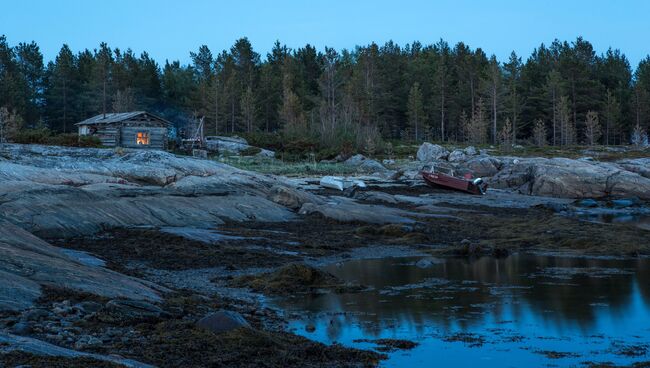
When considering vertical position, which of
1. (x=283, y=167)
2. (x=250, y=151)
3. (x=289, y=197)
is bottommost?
(x=289, y=197)

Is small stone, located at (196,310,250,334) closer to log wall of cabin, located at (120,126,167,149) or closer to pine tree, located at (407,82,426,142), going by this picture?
log wall of cabin, located at (120,126,167,149)

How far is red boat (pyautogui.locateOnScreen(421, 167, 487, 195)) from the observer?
4334cm

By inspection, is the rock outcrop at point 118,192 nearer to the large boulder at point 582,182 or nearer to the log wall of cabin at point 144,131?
the log wall of cabin at point 144,131

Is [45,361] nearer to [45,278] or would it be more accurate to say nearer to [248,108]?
[45,278]

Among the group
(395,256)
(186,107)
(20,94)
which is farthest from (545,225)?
(186,107)

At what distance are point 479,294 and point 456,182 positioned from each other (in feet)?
97.8

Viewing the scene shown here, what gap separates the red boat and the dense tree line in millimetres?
31361

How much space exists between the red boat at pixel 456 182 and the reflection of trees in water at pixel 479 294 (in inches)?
907

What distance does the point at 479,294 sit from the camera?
15.0 meters

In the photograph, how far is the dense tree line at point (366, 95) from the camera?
8607 cm

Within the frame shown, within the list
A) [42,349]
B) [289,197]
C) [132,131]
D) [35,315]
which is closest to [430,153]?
[132,131]

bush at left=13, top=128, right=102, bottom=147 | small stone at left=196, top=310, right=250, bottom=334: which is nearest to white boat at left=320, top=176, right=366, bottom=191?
bush at left=13, top=128, right=102, bottom=147

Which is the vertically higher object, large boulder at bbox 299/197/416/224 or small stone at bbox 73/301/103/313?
large boulder at bbox 299/197/416/224

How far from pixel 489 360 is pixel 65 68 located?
87059mm
